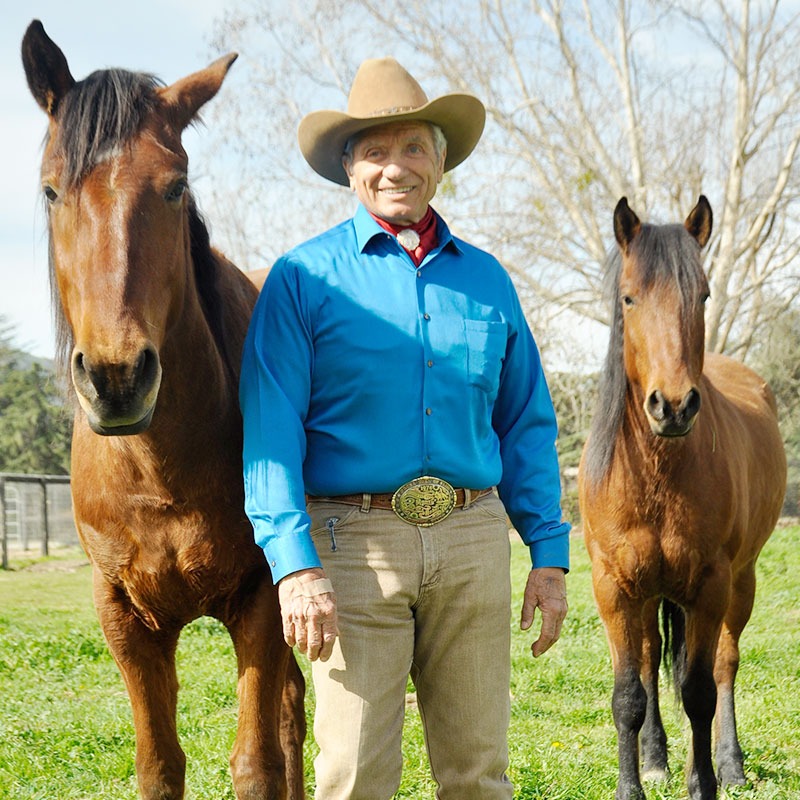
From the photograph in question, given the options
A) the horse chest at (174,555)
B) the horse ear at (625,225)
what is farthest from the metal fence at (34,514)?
the horse chest at (174,555)

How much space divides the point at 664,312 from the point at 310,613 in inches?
102

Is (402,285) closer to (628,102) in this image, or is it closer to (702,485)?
(702,485)

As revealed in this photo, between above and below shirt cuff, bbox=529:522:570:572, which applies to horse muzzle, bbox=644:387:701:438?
above

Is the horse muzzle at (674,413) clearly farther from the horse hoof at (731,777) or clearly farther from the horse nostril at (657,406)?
the horse hoof at (731,777)

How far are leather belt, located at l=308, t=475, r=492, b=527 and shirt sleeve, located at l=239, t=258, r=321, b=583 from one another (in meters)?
0.22

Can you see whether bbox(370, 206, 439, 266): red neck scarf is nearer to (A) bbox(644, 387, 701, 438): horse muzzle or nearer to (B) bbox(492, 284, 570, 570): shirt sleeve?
(B) bbox(492, 284, 570, 570): shirt sleeve

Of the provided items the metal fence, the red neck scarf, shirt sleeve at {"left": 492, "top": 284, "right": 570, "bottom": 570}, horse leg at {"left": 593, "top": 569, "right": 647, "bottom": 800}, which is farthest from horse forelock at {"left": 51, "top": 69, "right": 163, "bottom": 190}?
the metal fence

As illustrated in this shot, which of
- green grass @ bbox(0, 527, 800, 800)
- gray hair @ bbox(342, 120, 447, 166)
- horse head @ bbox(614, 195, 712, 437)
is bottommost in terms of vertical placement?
green grass @ bbox(0, 527, 800, 800)

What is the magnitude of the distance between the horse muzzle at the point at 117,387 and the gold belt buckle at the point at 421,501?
729mm

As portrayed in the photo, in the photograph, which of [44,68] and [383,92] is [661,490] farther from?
[44,68]

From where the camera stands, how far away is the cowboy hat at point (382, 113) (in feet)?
9.09

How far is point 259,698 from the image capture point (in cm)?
292

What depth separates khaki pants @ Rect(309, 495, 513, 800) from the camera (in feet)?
8.45

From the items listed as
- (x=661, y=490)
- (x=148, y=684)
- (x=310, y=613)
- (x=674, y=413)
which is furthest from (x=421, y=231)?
(x=661, y=490)
